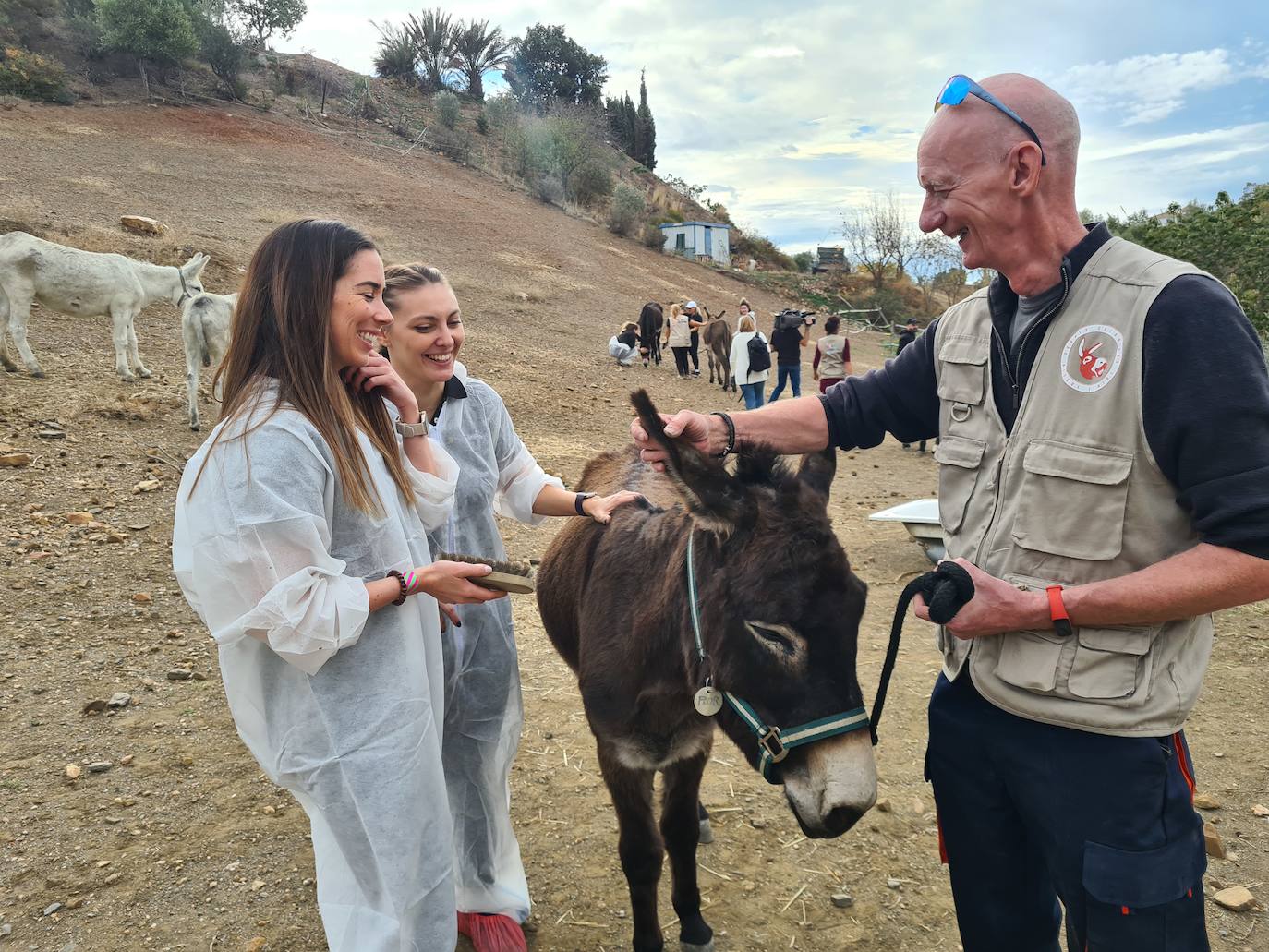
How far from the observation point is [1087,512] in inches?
62.6

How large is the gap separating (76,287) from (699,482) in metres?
10.0

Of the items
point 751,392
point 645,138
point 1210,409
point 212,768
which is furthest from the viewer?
point 645,138

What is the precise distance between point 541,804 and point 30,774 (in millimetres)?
2348

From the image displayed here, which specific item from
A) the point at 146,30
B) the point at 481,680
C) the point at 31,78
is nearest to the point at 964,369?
the point at 481,680

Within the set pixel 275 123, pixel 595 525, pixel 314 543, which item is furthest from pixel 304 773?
pixel 275 123

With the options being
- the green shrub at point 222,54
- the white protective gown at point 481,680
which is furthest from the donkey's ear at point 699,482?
the green shrub at point 222,54

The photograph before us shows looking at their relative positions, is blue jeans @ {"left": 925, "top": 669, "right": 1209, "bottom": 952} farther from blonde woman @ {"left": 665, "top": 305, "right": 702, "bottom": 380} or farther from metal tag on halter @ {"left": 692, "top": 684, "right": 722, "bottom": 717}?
blonde woman @ {"left": 665, "top": 305, "right": 702, "bottom": 380}

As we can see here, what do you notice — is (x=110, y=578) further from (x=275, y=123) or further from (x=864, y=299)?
(x=864, y=299)

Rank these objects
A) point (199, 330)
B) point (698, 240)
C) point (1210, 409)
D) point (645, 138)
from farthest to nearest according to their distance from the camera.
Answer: point (645, 138) → point (698, 240) → point (199, 330) → point (1210, 409)

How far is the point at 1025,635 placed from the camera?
1663 mm

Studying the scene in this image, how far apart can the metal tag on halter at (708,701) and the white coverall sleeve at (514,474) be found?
1057 millimetres

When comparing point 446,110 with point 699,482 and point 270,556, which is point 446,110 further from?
point 270,556

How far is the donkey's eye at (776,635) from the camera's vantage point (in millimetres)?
1992

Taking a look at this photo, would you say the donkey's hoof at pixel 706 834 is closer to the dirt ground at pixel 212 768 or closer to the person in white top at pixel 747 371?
the dirt ground at pixel 212 768
